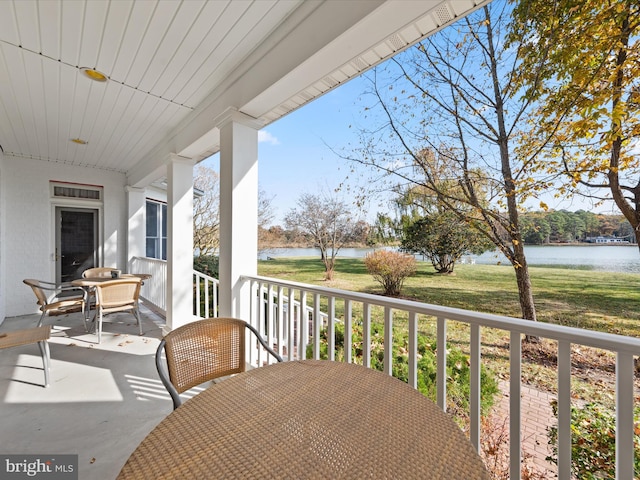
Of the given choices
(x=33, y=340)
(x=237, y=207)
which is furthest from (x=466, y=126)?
(x=33, y=340)

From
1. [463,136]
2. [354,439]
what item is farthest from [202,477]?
[463,136]

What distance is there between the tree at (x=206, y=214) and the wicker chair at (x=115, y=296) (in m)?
4.14

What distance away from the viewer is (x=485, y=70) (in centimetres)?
316

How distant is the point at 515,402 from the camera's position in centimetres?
119

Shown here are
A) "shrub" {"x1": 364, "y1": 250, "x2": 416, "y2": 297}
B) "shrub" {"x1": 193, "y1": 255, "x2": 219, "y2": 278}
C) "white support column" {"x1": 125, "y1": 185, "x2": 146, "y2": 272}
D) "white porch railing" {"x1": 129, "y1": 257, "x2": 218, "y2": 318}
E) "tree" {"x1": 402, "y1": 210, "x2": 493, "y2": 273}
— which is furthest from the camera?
"shrub" {"x1": 193, "y1": 255, "x2": 219, "y2": 278}

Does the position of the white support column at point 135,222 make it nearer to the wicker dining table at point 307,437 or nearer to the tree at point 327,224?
the tree at point 327,224

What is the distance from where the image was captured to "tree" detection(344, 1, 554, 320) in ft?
9.57

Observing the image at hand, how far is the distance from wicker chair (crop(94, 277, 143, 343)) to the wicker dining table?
3633 millimetres

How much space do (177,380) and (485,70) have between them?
4138mm

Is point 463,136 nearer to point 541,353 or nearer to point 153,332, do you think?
point 541,353

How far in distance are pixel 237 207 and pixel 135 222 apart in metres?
4.67

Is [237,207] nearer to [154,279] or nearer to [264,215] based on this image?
[154,279]

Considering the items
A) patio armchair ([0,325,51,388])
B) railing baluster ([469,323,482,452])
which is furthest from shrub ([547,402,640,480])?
patio armchair ([0,325,51,388])

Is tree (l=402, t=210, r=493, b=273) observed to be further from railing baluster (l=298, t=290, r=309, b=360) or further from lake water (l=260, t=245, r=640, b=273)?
railing baluster (l=298, t=290, r=309, b=360)
